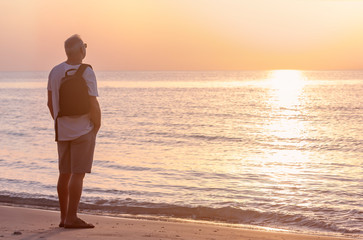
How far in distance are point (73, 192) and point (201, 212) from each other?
2.84 metres

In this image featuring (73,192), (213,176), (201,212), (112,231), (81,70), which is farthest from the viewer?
(213,176)

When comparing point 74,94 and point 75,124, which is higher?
point 74,94

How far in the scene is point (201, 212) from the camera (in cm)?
771

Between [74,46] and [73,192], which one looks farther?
[73,192]

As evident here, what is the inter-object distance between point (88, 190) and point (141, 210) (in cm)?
181

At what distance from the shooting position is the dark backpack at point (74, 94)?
507 centimetres

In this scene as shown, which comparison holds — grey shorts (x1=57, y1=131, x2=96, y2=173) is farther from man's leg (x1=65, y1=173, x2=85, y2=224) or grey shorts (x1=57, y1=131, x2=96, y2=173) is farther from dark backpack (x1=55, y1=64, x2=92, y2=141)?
dark backpack (x1=55, y1=64, x2=92, y2=141)

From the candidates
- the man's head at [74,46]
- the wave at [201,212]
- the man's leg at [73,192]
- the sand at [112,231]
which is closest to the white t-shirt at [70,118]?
the man's head at [74,46]

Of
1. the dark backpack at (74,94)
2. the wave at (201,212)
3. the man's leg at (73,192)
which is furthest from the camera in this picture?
the wave at (201,212)

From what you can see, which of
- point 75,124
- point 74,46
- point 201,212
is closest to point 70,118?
point 75,124

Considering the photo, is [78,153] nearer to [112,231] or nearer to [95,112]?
A: [95,112]

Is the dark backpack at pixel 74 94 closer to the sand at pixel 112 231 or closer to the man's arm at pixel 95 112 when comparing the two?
the man's arm at pixel 95 112

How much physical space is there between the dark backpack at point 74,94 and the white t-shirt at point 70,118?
0.04 m

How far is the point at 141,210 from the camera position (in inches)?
308
